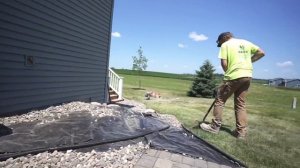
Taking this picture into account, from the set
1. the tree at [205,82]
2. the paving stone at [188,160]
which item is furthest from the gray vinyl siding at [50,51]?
the tree at [205,82]

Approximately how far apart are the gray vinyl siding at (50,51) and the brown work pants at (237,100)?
3654 millimetres

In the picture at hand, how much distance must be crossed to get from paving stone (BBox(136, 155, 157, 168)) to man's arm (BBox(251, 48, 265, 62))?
11.0ft

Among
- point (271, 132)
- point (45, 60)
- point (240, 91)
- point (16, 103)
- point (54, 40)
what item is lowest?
point (271, 132)

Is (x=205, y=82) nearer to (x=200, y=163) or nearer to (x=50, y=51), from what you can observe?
(x=50, y=51)

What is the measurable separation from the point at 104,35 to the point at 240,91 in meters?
5.66

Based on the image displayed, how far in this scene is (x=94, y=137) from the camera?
426 centimetres

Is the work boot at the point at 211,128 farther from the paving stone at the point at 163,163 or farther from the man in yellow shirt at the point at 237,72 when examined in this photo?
the paving stone at the point at 163,163

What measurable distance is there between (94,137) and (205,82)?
19018mm

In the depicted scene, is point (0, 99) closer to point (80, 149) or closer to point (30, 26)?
point (30, 26)

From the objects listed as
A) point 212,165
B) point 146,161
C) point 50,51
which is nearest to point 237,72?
point 212,165

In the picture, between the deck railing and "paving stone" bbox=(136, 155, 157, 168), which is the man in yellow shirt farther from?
the deck railing

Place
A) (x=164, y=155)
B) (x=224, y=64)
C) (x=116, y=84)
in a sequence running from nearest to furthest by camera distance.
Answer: (x=164, y=155), (x=224, y=64), (x=116, y=84)

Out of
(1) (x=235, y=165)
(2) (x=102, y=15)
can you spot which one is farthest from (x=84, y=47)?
(1) (x=235, y=165)

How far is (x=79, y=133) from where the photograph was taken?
440cm
